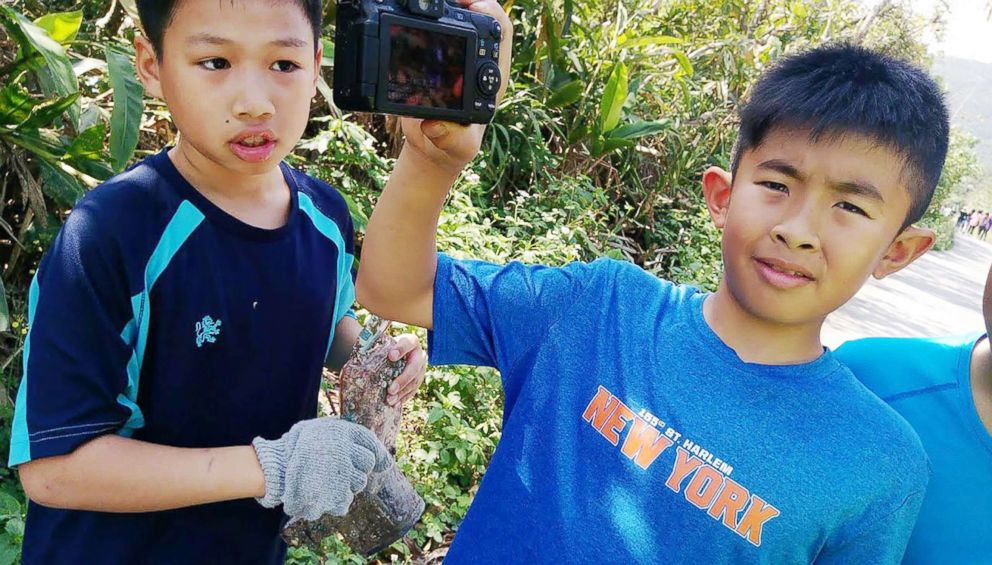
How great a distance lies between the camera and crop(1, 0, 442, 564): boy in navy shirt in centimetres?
103

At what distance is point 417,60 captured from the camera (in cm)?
94

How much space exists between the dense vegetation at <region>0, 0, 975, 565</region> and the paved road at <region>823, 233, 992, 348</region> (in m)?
1.18

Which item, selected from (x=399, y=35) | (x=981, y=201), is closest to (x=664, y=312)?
(x=399, y=35)

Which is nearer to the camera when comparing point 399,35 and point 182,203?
point 399,35

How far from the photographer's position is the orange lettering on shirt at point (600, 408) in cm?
106

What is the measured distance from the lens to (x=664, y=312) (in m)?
1.13

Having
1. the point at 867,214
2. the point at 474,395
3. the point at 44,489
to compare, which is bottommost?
the point at 474,395

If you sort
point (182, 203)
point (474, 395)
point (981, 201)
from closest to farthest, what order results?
1. point (182, 203)
2. point (474, 395)
3. point (981, 201)

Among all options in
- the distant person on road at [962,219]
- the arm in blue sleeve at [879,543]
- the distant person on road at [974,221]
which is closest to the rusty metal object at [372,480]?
the arm in blue sleeve at [879,543]

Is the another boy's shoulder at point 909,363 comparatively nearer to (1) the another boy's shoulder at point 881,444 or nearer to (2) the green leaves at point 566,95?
(1) the another boy's shoulder at point 881,444

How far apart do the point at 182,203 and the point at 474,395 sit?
185 cm

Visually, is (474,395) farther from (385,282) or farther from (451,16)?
(451,16)

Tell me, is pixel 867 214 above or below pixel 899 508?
above

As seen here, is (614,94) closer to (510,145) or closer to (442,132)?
(510,145)
